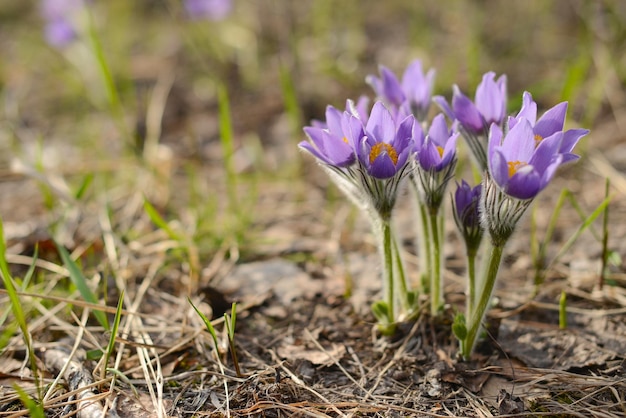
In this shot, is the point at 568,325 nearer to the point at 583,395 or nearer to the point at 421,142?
the point at 583,395

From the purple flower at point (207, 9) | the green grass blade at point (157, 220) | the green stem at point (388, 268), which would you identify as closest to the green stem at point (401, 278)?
the green stem at point (388, 268)

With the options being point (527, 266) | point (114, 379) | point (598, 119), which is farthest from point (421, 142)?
point (598, 119)

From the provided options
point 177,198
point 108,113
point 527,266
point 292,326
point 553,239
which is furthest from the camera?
point 108,113

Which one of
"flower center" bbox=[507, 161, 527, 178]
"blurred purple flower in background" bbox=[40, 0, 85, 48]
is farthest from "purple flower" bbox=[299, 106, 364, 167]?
"blurred purple flower in background" bbox=[40, 0, 85, 48]

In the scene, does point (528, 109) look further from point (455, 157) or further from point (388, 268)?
point (388, 268)

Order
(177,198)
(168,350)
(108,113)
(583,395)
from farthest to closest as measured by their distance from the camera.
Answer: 1. (108,113)
2. (177,198)
3. (168,350)
4. (583,395)

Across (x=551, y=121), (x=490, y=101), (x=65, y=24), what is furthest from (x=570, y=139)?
(x=65, y=24)

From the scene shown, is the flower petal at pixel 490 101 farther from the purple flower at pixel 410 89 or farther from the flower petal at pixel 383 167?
the flower petal at pixel 383 167
